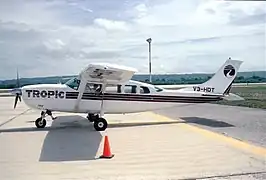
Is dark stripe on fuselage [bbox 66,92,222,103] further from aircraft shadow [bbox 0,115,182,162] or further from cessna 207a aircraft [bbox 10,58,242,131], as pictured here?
aircraft shadow [bbox 0,115,182,162]

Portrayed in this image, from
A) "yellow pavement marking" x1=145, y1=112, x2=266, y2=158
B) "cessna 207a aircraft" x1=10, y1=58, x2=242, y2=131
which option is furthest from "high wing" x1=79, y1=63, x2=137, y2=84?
"yellow pavement marking" x1=145, y1=112, x2=266, y2=158

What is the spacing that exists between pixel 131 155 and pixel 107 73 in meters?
4.48

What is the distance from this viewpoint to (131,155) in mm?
7680

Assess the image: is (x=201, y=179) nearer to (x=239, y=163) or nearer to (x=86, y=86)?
(x=239, y=163)

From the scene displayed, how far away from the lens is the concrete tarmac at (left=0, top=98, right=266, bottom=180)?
20.0 ft

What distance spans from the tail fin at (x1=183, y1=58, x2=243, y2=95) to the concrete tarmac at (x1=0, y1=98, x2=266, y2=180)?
3544mm

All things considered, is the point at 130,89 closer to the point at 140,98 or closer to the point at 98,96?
the point at 140,98

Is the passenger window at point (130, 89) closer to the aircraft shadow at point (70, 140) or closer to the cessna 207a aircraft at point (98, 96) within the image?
the cessna 207a aircraft at point (98, 96)

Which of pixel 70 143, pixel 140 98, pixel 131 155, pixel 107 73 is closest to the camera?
pixel 131 155

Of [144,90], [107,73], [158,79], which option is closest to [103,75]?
[107,73]

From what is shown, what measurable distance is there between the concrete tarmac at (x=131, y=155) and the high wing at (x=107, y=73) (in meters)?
1.87

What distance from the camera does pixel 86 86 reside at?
42.7 ft

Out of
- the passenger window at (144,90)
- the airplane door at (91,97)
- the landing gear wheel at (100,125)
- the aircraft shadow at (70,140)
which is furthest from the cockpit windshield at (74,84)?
the passenger window at (144,90)

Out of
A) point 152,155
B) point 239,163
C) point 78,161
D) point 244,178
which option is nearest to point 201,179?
point 244,178
